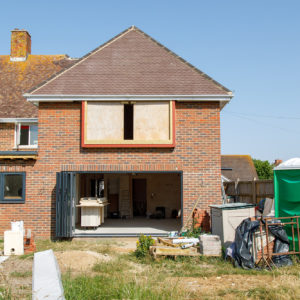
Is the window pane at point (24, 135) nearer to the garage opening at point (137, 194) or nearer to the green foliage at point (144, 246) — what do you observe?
the garage opening at point (137, 194)

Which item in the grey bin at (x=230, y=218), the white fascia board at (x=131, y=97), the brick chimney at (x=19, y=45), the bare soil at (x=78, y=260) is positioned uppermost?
the brick chimney at (x=19, y=45)

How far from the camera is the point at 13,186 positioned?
14.0 metres

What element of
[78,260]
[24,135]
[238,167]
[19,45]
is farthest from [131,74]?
[238,167]

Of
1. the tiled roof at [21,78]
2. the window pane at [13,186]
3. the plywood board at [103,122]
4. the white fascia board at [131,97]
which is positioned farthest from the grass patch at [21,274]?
the tiled roof at [21,78]

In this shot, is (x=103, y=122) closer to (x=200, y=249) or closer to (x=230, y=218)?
(x=230, y=218)

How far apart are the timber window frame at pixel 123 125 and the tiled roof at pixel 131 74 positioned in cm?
47

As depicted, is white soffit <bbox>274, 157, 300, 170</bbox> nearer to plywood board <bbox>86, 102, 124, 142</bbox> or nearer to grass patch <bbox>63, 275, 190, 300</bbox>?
grass patch <bbox>63, 275, 190, 300</bbox>

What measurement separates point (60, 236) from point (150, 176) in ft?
30.5

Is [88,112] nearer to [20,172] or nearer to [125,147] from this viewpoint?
[125,147]

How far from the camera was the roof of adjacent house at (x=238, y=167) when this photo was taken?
39.6 metres

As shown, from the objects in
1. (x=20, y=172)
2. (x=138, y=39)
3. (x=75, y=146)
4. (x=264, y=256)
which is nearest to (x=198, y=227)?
(x=264, y=256)

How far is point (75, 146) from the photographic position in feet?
45.3

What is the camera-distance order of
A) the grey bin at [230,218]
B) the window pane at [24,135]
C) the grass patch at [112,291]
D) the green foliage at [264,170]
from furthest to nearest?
1. the green foliage at [264,170]
2. the window pane at [24,135]
3. the grey bin at [230,218]
4. the grass patch at [112,291]

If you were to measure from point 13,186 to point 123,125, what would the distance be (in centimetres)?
460
